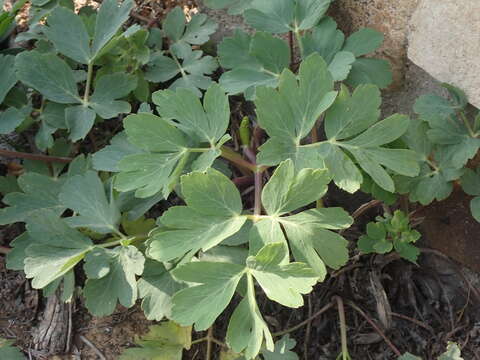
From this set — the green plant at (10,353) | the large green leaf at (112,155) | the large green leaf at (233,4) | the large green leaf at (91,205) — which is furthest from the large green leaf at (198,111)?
the green plant at (10,353)

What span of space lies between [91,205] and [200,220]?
0.46m

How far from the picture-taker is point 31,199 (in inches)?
72.8

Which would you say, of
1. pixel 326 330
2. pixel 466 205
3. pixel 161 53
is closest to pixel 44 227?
pixel 161 53

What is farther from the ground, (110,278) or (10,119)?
(10,119)

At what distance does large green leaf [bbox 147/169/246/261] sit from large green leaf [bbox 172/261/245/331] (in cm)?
6

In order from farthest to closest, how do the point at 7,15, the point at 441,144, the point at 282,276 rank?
the point at 7,15
the point at 441,144
the point at 282,276

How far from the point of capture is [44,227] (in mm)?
1708

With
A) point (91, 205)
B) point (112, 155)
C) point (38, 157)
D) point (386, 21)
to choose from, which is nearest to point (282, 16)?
point (386, 21)

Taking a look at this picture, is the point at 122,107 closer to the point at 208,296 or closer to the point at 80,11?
the point at 80,11

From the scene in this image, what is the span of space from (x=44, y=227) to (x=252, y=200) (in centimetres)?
66

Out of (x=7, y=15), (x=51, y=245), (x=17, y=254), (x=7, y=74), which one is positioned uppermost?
(x=7, y=15)

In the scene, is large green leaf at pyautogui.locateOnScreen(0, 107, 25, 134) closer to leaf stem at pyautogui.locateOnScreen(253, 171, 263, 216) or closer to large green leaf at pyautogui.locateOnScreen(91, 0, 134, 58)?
large green leaf at pyautogui.locateOnScreen(91, 0, 134, 58)

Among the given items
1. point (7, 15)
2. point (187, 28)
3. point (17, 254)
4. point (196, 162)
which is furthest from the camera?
point (187, 28)

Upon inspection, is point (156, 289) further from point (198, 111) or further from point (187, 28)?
point (187, 28)
